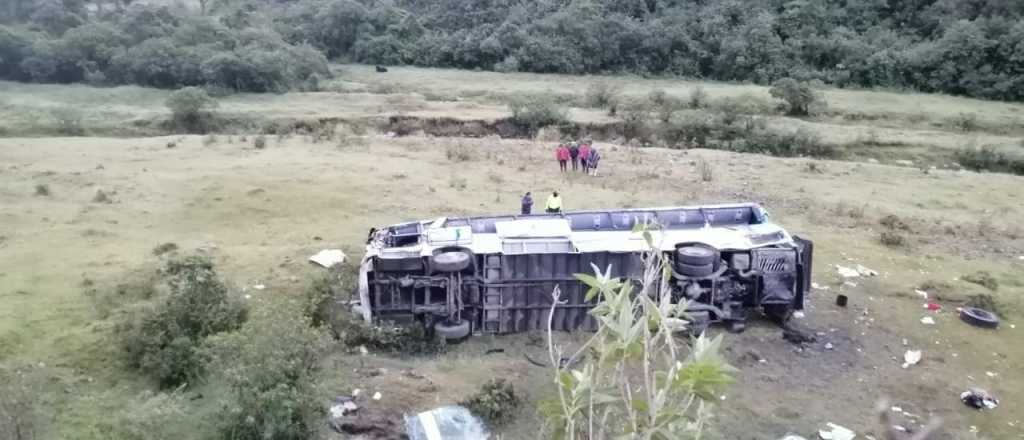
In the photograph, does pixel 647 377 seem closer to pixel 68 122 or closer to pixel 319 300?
pixel 319 300

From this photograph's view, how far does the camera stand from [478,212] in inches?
634

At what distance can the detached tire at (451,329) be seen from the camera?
→ 34.5 ft

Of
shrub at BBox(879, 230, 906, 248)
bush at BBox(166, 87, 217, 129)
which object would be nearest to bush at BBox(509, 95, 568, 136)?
bush at BBox(166, 87, 217, 129)

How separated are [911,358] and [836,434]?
2.52 m

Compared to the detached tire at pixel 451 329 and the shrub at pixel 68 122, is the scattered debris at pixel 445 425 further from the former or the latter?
the shrub at pixel 68 122

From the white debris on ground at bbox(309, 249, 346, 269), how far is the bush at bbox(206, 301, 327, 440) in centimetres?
381

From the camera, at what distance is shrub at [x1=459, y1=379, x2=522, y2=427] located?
29.1ft

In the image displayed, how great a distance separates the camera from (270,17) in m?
44.1

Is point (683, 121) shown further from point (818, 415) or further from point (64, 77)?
point (64, 77)

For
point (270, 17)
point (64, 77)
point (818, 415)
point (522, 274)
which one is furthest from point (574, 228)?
point (270, 17)

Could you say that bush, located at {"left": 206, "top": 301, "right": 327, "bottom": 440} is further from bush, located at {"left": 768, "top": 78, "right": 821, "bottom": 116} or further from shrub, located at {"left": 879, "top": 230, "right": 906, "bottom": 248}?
bush, located at {"left": 768, "top": 78, "right": 821, "bottom": 116}

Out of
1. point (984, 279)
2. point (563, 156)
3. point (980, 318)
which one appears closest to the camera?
point (980, 318)

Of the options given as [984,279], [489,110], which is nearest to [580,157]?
[984,279]

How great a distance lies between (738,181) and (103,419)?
1508 centimetres
